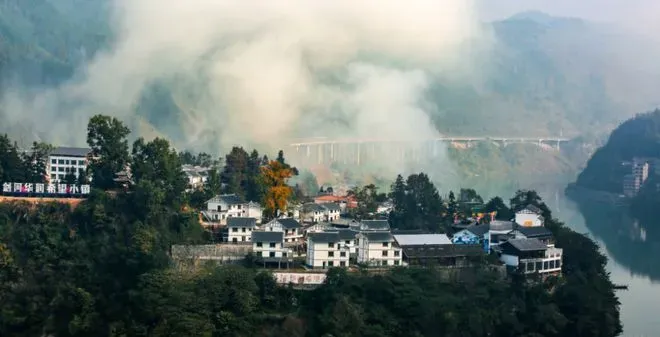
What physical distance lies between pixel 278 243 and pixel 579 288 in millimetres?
4240

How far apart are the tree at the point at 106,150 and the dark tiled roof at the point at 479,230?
5645mm

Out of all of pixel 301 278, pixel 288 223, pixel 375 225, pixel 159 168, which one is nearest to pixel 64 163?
pixel 159 168

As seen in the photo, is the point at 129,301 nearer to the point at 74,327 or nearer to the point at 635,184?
the point at 74,327

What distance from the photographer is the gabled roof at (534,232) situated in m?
14.9

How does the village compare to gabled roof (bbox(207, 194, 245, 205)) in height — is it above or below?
below

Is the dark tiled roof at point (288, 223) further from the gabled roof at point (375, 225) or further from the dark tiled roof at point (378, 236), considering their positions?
the dark tiled roof at point (378, 236)

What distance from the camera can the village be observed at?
1315cm

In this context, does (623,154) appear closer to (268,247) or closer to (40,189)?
(268,247)

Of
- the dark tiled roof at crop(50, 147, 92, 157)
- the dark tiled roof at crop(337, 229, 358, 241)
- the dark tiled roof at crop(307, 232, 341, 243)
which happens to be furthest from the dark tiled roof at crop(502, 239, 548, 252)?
the dark tiled roof at crop(50, 147, 92, 157)

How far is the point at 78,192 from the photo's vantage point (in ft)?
48.2

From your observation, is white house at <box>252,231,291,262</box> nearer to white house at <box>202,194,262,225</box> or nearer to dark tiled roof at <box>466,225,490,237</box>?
white house at <box>202,194,262,225</box>

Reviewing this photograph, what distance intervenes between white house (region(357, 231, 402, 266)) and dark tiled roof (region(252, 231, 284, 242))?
119 cm

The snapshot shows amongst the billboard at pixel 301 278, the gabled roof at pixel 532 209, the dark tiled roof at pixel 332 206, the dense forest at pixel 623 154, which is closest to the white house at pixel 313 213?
the dark tiled roof at pixel 332 206

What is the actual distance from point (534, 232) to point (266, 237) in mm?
4516
